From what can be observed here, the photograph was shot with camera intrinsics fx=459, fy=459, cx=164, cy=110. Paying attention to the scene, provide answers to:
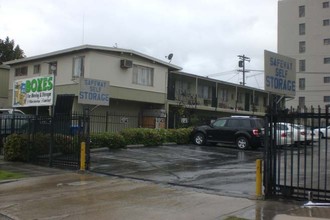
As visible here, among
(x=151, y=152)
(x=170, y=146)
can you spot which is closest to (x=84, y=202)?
(x=151, y=152)

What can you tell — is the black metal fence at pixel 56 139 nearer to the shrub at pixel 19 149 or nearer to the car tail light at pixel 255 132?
the shrub at pixel 19 149

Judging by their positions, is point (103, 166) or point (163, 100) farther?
point (163, 100)

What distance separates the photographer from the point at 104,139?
21.6m

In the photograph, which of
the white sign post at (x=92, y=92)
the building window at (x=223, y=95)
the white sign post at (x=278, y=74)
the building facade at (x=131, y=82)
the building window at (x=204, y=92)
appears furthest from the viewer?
the building window at (x=223, y=95)

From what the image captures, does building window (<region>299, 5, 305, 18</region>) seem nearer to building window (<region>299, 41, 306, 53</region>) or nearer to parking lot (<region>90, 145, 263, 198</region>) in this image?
building window (<region>299, 41, 306, 53</region>)

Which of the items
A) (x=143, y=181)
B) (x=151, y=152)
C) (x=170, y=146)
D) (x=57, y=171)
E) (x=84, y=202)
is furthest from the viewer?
(x=170, y=146)

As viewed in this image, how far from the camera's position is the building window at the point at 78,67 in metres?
28.4

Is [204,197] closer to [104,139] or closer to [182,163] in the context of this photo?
[182,163]

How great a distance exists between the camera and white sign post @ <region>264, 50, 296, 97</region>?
499 inches

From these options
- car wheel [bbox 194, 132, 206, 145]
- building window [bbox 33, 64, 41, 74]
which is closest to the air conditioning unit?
building window [bbox 33, 64, 41, 74]

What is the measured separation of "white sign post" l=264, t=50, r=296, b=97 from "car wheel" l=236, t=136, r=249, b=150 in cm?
921

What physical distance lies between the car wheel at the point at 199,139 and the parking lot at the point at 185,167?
3129 mm

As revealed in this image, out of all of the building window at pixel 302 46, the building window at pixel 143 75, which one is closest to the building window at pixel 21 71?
the building window at pixel 143 75

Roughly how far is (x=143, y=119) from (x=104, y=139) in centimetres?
1101
